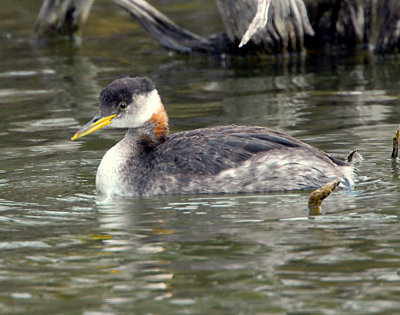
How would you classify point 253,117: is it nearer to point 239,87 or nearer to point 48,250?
point 239,87

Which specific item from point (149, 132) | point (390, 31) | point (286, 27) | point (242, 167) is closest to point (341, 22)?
point (390, 31)

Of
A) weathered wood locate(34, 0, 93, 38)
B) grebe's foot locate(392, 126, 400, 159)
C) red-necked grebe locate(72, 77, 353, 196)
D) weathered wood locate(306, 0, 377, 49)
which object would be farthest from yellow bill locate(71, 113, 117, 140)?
weathered wood locate(34, 0, 93, 38)

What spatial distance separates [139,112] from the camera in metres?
8.12

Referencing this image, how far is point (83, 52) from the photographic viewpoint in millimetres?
15773

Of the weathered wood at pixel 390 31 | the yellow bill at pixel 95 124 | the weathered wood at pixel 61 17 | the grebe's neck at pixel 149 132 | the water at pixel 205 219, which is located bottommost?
the water at pixel 205 219

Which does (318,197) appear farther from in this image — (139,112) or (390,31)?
(390,31)

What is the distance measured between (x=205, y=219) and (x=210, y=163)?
3.52ft

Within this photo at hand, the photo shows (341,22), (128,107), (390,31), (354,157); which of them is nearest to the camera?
(128,107)

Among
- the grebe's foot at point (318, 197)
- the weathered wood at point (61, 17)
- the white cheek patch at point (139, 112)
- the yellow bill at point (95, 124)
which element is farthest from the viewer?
the weathered wood at point (61, 17)

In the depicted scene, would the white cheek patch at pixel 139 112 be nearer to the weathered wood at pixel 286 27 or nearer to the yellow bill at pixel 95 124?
the yellow bill at pixel 95 124

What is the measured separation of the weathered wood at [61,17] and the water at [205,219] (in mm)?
2975

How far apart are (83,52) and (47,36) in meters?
1.48

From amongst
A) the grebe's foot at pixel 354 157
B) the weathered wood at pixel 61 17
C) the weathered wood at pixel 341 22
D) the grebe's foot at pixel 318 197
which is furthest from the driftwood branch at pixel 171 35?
the grebe's foot at pixel 318 197

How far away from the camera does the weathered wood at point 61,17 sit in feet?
52.3
